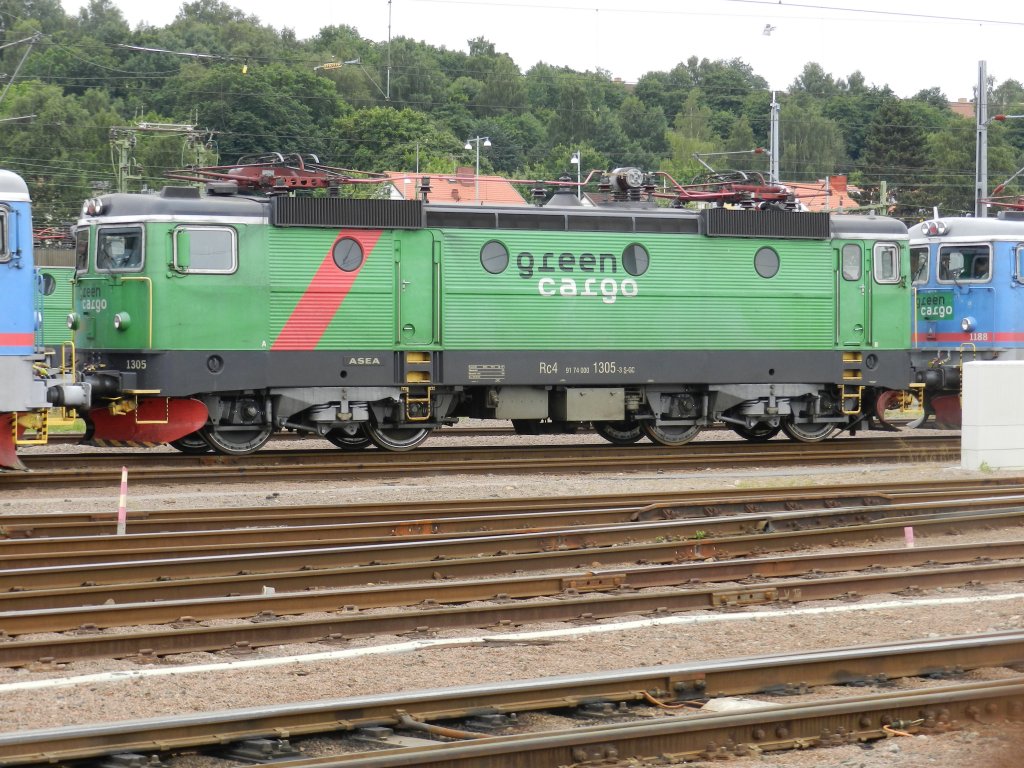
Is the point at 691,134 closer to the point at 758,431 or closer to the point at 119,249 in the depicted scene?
the point at 758,431

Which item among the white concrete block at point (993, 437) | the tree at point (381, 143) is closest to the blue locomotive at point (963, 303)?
the white concrete block at point (993, 437)

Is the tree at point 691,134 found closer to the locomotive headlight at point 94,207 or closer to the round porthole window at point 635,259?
the round porthole window at point 635,259

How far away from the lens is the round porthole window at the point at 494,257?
20.6 metres

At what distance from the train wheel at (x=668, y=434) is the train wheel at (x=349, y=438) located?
460 centimetres

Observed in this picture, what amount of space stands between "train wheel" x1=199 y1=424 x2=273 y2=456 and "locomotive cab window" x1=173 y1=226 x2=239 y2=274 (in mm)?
2254

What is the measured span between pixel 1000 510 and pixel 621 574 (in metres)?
5.85

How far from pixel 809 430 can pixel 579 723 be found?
1664 cm

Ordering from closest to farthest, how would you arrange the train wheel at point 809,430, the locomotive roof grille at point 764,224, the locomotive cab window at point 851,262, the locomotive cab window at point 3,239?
the locomotive cab window at point 3,239
the locomotive roof grille at point 764,224
the locomotive cab window at point 851,262
the train wheel at point 809,430

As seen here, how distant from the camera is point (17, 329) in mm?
16438

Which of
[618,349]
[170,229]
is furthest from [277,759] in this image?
[618,349]

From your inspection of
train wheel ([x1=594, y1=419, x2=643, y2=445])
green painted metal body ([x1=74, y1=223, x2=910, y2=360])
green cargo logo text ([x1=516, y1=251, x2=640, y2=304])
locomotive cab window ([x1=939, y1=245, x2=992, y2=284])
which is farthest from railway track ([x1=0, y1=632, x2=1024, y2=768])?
locomotive cab window ([x1=939, y1=245, x2=992, y2=284])

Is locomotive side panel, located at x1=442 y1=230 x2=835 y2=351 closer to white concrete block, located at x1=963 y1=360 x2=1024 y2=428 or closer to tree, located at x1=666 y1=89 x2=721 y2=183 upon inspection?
white concrete block, located at x1=963 y1=360 x2=1024 y2=428

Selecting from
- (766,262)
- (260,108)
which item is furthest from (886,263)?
(260,108)

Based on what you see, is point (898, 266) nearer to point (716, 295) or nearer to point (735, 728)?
point (716, 295)
